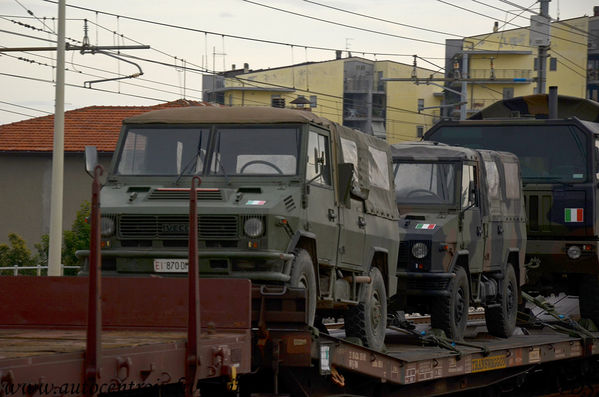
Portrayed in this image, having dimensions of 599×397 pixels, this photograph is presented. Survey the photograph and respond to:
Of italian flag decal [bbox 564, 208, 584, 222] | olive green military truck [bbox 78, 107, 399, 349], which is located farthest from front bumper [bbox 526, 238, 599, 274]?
olive green military truck [bbox 78, 107, 399, 349]

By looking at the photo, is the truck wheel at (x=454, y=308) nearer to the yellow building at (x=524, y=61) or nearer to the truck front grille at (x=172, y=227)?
the truck front grille at (x=172, y=227)

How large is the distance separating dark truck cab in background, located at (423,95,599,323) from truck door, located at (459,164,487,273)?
2896 mm

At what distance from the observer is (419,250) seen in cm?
1505

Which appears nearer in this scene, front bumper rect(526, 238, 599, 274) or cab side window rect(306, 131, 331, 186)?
cab side window rect(306, 131, 331, 186)

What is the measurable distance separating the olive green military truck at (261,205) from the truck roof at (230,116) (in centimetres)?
1

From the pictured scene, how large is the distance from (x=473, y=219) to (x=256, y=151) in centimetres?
491

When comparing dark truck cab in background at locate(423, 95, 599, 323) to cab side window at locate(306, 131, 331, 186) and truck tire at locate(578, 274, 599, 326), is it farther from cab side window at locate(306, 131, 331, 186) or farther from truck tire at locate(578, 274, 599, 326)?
cab side window at locate(306, 131, 331, 186)

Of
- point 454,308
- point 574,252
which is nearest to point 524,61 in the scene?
point 574,252

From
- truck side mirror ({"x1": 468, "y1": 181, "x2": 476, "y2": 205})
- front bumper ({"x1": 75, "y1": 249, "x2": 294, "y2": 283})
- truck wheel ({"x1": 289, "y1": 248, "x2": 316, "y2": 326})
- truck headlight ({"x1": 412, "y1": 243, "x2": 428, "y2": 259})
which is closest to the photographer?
front bumper ({"x1": 75, "y1": 249, "x2": 294, "y2": 283})

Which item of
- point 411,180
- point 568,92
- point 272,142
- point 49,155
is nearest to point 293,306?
point 272,142

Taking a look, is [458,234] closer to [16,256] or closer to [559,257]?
[559,257]

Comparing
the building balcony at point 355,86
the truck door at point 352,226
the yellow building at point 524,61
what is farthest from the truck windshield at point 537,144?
the building balcony at point 355,86

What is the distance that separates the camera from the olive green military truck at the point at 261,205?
1070 centimetres

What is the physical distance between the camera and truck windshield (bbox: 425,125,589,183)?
62.7ft
